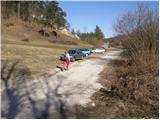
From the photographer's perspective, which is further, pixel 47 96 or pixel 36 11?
pixel 36 11

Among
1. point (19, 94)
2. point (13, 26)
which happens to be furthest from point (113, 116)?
point (13, 26)

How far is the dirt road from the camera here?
12391 mm

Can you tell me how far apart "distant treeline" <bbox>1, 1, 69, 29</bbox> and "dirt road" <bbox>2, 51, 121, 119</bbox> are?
237 feet

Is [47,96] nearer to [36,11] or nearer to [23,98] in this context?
[23,98]

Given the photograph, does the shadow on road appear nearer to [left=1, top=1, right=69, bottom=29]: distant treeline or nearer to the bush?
the bush

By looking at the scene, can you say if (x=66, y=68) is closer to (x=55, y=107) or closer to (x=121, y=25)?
(x=121, y=25)

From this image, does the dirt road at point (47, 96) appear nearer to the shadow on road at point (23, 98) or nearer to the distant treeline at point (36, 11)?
the shadow on road at point (23, 98)

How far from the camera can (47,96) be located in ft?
50.8

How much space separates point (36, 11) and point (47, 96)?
291ft

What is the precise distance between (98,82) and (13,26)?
67335 mm

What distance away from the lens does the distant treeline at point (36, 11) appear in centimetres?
9462

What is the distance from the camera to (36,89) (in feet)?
56.8

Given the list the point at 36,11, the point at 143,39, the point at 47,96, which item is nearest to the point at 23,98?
the point at 47,96

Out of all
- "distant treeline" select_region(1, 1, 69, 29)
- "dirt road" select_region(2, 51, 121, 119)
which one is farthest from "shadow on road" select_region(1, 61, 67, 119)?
"distant treeline" select_region(1, 1, 69, 29)
